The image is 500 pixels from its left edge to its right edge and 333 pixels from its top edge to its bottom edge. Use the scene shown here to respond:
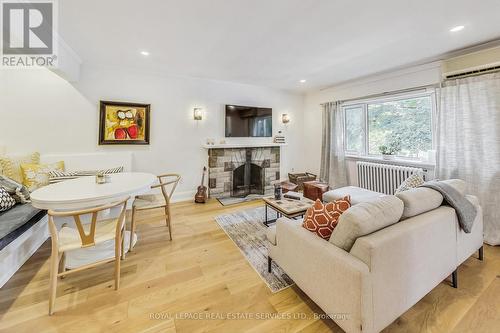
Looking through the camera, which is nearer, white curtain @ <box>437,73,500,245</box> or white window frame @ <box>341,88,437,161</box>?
white curtain @ <box>437,73,500,245</box>

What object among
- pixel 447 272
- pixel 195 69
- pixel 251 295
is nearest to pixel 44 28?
pixel 195 69

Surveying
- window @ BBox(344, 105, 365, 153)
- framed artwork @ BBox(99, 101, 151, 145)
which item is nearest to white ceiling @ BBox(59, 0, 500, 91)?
framed artwork @ BBox(99, 101, 151, 145)

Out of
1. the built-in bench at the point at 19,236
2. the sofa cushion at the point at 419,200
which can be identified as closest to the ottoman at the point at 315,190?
the sofa cushion at the point at 419,200

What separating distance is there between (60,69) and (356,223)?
3.67 metres

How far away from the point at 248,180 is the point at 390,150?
277 cm

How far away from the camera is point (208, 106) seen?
13.7 feet

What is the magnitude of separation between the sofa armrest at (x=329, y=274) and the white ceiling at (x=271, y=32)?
6.50 feet

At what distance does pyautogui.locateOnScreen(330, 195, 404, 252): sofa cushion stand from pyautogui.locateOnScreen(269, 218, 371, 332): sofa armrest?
0.23ft

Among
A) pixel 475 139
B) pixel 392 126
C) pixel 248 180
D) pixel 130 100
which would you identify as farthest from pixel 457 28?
pixel 130 100

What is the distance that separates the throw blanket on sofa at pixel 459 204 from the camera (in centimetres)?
165

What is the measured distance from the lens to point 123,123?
11.4ft

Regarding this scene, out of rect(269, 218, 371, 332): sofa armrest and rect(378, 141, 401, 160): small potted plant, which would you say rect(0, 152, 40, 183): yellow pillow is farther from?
→ rect(378, 141, 401, 160): small potted plant

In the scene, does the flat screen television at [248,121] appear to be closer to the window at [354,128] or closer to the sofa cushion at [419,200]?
the window at [354,128]

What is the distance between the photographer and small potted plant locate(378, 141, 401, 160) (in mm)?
3600
